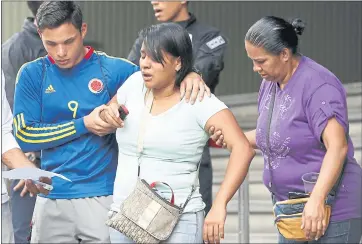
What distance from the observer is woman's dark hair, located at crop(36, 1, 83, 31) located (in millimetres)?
5770

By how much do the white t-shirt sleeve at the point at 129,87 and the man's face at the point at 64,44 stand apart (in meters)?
0.36

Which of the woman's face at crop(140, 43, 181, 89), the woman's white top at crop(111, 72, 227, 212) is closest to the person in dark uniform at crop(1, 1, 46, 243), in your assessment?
the woman's white top at crop(111, 72, 227, 212)

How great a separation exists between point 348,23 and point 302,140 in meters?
5.97

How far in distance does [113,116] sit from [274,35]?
86 centimetres

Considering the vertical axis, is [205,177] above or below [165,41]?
below

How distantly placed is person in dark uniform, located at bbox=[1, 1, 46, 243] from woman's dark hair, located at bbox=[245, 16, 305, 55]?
1.84 metres

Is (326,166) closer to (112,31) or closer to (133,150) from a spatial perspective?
(133,150)

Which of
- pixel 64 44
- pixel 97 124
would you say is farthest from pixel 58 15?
pixel 97 124

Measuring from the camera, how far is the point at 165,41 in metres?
5.36

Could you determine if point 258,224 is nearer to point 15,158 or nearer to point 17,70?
point 17,70

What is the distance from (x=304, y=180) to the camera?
214 inches

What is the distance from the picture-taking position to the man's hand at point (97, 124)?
549 centimetres

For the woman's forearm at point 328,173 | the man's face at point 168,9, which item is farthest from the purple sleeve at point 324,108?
the man's face at point 168,9

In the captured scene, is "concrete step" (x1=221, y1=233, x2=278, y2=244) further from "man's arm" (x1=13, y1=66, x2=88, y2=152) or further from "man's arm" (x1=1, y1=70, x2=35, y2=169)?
"man's arm" (x1=1, y1=70, x2=35, y2=169)
